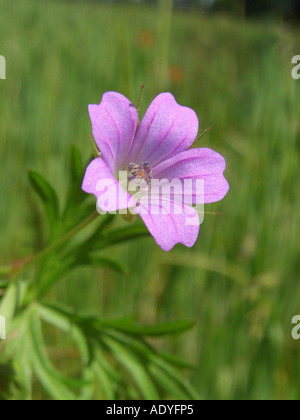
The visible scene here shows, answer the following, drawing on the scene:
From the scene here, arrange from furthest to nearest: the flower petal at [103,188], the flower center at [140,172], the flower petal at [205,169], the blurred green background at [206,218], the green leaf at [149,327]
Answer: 1. the blurred green background at [206,218]
2. the green leaf at [149,327]
3. the flower center at [140,172]
4. the flower petal at [205,169]
5. the flower petal at [103,188]

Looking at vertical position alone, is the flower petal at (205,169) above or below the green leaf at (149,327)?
above

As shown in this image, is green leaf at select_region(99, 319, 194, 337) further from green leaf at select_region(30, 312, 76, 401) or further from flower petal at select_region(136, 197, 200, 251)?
flower petal at select_region(136, 197, 200, 251)

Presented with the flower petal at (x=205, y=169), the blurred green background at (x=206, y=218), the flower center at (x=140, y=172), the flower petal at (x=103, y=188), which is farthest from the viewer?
the blurred green background at (x=206, y=218)

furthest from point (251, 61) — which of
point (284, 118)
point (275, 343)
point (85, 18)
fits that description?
point (275, 343)

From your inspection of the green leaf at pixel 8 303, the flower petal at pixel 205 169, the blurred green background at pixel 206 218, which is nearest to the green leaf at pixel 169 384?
the blurred green background at pixel 206 218

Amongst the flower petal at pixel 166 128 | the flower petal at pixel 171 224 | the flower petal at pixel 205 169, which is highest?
the flower petal at pixel 166 128

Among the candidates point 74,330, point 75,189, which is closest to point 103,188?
point 75,189

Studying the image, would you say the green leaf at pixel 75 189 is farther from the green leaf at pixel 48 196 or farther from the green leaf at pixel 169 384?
the green leaf at pixel 169 384
